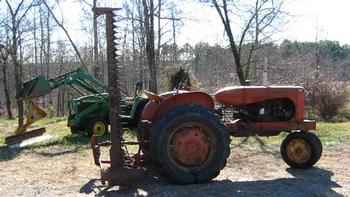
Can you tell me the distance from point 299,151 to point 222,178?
1.39 m

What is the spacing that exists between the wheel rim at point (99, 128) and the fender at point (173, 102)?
5.42 metres

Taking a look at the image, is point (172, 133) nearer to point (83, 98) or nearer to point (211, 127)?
point (211, 127)

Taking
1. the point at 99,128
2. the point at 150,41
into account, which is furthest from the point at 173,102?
the point at 150,41

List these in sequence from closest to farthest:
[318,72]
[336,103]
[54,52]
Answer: [336,103] → [318,72] → [54,52]

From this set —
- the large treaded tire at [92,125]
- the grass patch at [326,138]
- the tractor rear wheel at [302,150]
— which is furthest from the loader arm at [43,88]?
the tractor rear wheel at [302,150]

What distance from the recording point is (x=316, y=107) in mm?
14938

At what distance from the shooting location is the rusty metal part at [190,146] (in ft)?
19.4

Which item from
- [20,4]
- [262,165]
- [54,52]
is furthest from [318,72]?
[54,52]

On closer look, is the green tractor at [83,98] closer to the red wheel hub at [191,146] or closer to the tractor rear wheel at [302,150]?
the tractor rear wheel at [302,150]

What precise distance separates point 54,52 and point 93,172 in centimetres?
2987

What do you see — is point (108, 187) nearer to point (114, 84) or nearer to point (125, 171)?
point (125, 171)

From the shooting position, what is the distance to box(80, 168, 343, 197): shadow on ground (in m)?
5.45

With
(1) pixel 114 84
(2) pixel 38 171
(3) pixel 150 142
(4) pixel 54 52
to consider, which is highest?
(4) pixel 54 52

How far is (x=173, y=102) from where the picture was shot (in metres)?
6.19
